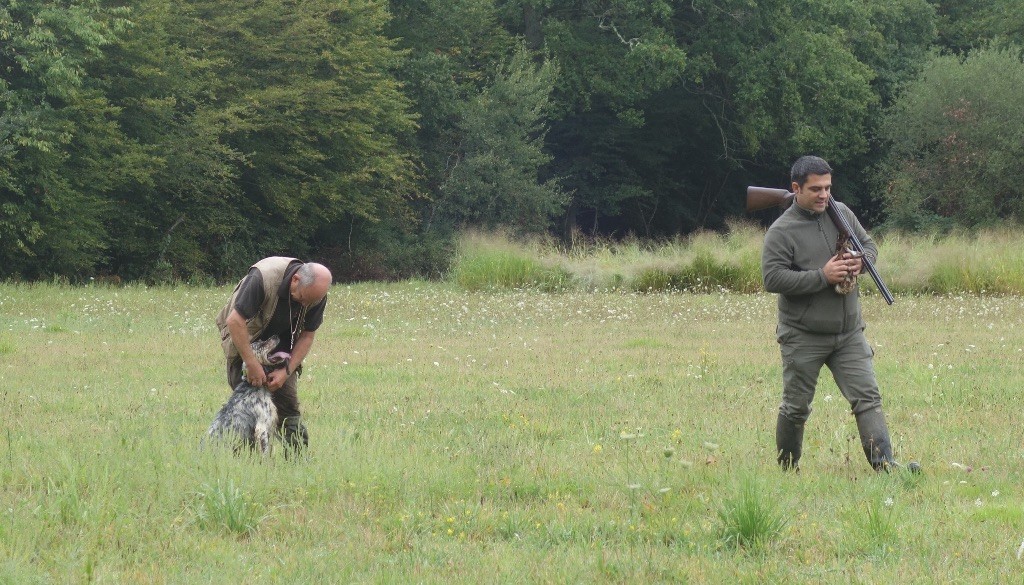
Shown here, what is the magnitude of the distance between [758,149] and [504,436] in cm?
4487

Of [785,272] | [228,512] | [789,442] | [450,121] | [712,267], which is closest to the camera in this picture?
[228,512]

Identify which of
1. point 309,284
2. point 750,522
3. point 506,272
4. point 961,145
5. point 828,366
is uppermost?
point 309,284

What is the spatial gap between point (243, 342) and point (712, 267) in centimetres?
2135

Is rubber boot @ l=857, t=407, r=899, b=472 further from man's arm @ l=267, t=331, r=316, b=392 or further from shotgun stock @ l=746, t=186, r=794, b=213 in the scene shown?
man's arm @ l=267, t=331, r=316, b=392

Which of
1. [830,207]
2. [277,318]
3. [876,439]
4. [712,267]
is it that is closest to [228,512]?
[277,318]

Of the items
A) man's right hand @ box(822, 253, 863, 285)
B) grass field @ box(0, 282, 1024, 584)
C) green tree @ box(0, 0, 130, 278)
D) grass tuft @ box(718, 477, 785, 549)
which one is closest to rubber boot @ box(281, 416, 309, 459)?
grass field @ box(0, 282, 1024, 584)

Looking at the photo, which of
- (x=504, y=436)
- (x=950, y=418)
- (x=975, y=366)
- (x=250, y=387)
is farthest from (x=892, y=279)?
(x=250, y=387)

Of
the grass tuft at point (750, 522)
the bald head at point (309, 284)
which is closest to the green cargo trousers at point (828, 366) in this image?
the grass tuft at point (750, 522)

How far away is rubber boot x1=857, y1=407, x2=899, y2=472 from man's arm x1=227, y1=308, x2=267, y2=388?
12.6 feet

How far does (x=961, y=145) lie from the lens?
157ft

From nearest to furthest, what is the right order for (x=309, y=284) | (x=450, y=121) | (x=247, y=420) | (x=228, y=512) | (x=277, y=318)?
(x=228, y=512), (x=309, y=284), (x=247, y=420), (x=277, y=318), (x=450, y=121)

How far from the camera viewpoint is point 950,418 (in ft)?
32.9

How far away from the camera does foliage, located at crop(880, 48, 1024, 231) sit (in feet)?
153

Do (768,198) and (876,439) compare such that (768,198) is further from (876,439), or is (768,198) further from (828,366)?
(876,439)
